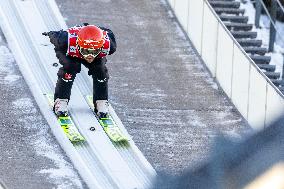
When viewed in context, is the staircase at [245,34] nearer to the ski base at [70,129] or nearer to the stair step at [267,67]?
the stair step at [267,67]

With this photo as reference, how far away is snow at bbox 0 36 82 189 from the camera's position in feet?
27.7

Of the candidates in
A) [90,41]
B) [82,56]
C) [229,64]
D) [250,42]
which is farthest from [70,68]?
[250,42]

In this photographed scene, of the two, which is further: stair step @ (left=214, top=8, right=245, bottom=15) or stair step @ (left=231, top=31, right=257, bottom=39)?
stair step @ (left=214, top=8, right=245, bottom=15)

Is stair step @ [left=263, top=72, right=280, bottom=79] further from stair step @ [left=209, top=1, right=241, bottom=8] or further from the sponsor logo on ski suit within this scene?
the sponsor logo on ski suit

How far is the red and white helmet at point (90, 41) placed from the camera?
9.16m

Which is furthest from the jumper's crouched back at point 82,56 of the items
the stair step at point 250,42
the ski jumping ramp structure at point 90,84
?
the stair step at point 250,42

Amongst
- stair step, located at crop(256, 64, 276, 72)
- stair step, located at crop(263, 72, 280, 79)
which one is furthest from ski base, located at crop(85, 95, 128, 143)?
stair step, located at crop(256, 64, 276, 72)

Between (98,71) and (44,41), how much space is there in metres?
2.70

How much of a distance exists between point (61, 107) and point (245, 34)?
5542 millimetres

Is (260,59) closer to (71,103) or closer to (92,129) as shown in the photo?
(71,103)

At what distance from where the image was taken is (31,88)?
1063cm

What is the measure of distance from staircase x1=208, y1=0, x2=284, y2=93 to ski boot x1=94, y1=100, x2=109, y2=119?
13.4 feet

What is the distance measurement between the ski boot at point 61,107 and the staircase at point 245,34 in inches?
178

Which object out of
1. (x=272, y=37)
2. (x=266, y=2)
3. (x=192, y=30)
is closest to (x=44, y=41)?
(x=192, y=30)
